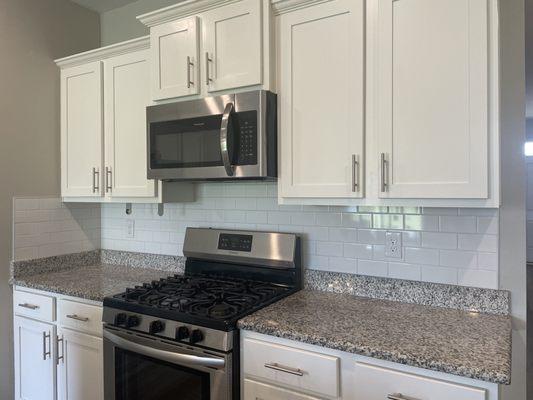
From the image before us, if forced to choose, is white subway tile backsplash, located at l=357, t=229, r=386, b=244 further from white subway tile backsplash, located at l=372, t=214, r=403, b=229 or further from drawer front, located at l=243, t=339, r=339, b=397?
drawer front, located at l=243, t=339, r=339, b=397

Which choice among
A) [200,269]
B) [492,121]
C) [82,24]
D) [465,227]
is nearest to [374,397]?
[465,227]

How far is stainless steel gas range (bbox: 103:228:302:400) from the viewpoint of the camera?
1.60 metres

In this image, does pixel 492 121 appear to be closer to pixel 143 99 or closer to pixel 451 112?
pixel 451 112

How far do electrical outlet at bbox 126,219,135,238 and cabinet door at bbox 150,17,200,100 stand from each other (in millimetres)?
1026

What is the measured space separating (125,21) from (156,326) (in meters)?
2.16

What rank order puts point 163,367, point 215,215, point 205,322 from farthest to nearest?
point 215,215, point 163,367, point 205,322

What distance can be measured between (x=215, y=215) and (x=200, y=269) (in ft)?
1.11

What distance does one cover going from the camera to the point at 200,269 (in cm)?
236

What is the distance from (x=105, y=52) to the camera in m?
2.41

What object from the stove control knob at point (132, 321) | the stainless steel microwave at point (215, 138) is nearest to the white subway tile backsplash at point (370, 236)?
the stainless steel microwave at point (215, 138)

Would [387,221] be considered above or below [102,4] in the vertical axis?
below

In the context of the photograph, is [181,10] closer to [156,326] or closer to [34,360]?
[156,326]

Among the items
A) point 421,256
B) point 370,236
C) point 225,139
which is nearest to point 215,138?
point 225,139

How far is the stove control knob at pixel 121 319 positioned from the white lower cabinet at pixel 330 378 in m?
0.61
